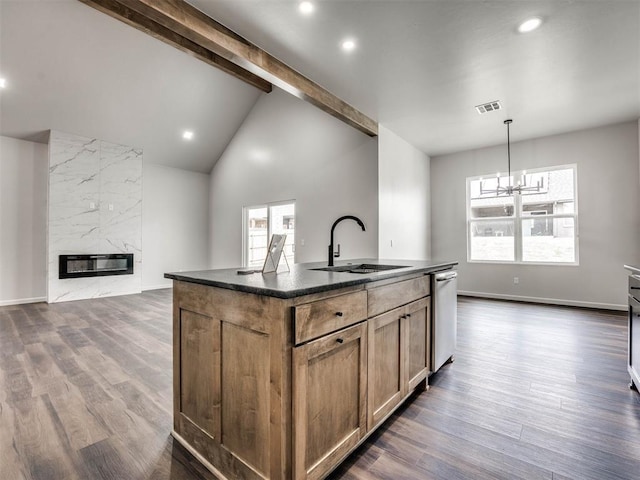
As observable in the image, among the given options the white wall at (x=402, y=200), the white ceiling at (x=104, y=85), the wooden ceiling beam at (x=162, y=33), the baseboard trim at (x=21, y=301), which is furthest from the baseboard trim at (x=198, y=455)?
the baseboard trim at (x=21, y=301)

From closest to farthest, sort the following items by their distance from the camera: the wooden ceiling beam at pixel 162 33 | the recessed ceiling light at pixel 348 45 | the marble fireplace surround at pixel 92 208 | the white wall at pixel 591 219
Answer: the recessed ceiling light at pixel 348 45 < the wooden ceiling beam at pixel 162 33 < the white wall at pixel 591 219 < the marble fireplace surround at pixel 92 208

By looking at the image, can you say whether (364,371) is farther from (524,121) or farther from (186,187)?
(186,187)

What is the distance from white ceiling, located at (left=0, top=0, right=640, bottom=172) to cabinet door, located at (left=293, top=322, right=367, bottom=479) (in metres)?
2.61

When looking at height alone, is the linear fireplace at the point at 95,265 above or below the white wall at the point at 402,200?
below

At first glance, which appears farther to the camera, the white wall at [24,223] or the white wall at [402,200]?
the white wall at [24,223]

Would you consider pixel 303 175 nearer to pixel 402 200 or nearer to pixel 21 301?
pixel 402 200

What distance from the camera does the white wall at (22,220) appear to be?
567 cm

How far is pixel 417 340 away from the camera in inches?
87.8

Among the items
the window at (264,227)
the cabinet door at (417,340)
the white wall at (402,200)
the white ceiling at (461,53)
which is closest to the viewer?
the cabinet door at (417,340)

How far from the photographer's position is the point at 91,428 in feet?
6.16

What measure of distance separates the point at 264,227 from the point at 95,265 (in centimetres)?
342

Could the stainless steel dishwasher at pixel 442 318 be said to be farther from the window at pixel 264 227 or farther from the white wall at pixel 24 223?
the white wall at pixel 24 223

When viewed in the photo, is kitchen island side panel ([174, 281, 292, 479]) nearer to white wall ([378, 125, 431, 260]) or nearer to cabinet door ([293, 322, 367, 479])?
cabinet door ([293, 322, 367, 479])

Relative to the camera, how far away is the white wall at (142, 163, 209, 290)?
294 inches
